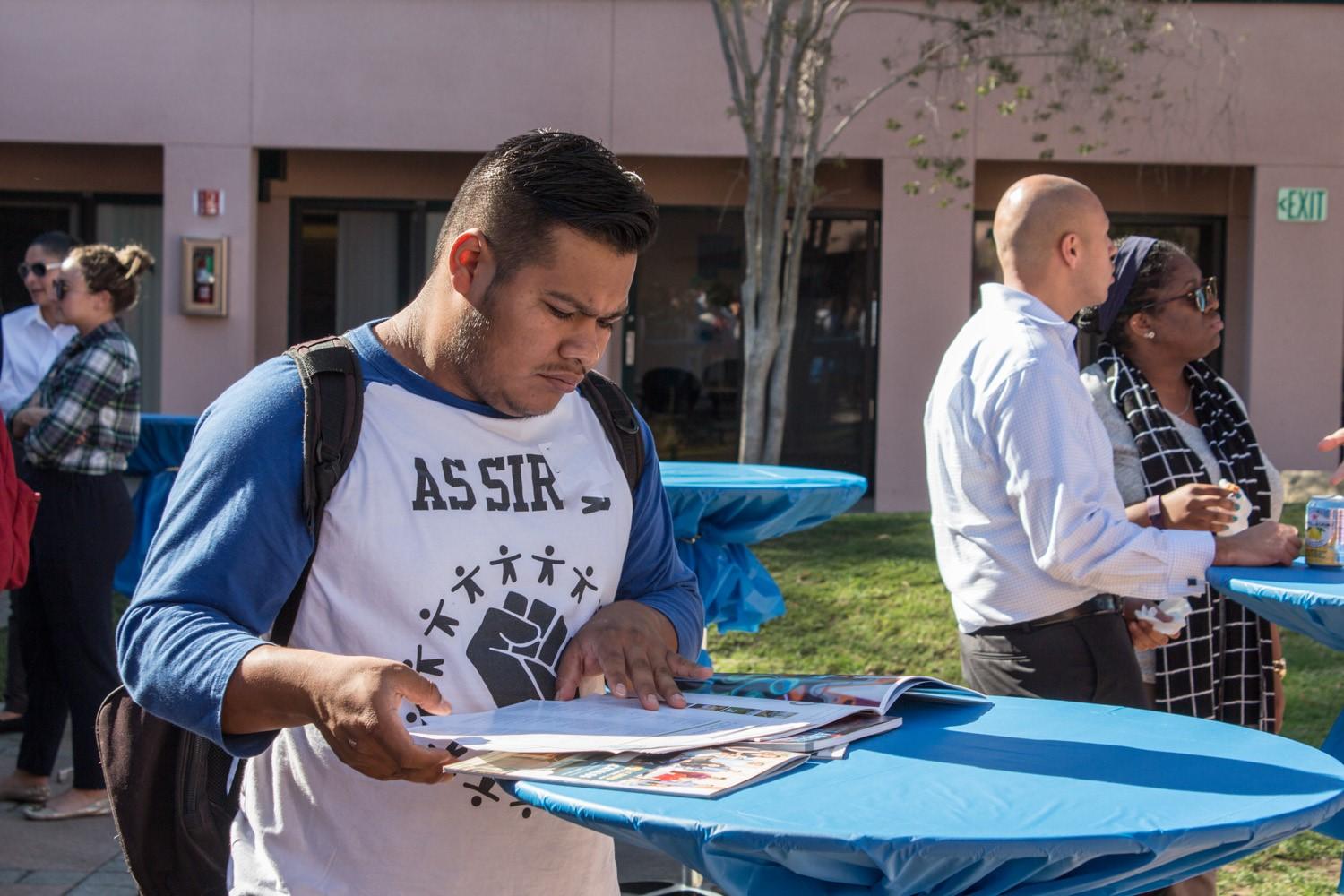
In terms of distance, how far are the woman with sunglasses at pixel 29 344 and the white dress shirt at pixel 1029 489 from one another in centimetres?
467

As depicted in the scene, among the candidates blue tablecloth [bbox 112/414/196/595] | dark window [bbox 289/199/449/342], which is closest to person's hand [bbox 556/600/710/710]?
blue tablecloth [bbox 112/414/196/595]

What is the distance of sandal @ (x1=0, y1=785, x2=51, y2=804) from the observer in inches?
210

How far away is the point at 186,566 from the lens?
1.72 meters

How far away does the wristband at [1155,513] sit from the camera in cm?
351

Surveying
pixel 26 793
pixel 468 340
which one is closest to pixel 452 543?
pixel 468 340

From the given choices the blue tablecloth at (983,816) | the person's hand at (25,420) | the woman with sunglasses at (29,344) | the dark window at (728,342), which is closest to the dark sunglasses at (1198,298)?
the blue tablecloth at (983,816)

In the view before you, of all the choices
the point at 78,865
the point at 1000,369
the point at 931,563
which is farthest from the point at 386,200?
the point at 1000,369

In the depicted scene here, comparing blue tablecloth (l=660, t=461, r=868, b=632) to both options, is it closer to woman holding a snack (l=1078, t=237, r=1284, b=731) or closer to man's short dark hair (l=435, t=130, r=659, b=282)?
woman holding a snack (l=1078, t=237, r=1284, b=731)

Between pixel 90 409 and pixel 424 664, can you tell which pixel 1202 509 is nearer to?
pixel 424 664

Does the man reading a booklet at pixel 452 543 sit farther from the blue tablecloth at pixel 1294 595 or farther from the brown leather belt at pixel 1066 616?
the blue tablecloth at pixel 1294 595

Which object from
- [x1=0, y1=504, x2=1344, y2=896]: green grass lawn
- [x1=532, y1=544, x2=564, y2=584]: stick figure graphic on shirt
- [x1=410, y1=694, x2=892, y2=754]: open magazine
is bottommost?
[x1=0, y1=504, x2=1344, y2=896]: green grass lawn

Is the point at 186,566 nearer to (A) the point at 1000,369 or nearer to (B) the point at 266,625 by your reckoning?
(B) the point at 266,625

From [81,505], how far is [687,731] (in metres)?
4.11

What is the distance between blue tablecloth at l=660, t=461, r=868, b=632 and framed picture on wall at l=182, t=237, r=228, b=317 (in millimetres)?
8895
